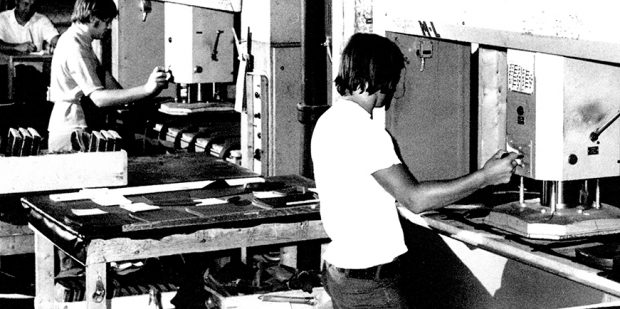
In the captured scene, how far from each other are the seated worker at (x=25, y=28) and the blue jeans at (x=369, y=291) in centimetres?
630

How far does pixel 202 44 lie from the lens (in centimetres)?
554

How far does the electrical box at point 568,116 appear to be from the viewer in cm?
307

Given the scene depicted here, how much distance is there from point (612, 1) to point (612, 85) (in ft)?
1.31

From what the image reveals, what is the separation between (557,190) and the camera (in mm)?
3287

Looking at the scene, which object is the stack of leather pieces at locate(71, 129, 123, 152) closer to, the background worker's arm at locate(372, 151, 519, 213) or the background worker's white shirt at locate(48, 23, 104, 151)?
the background worker's white shirt at locate(48, 23, 104, 151)

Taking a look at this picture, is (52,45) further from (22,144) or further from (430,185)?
(430,185)

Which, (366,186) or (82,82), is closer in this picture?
(366,186)

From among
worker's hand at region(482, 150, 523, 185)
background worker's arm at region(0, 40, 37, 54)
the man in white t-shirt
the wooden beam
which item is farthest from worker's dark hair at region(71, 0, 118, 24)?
background worker's arm at region(0, 40, 37, 54)

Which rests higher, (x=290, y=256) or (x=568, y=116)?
(x=568, y=116)

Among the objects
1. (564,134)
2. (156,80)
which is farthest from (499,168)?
(156,80)

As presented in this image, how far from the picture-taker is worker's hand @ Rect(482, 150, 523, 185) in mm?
3066

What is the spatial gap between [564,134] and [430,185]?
434 millimetres

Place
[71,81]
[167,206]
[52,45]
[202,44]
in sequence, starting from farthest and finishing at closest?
[52,45] < [202,44] < [71,81] < [167,206]

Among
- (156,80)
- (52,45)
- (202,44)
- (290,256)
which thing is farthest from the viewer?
(52,45)
